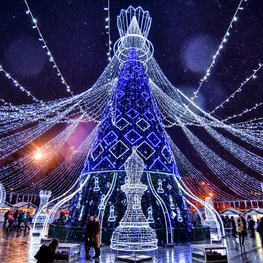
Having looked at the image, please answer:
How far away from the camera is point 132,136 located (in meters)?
11.0

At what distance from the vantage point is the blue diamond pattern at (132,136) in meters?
10.9

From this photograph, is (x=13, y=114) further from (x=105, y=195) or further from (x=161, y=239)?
(x=161, y=239)

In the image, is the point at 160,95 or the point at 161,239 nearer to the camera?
the point at 161,239

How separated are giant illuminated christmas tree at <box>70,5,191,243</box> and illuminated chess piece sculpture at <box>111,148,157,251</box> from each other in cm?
174

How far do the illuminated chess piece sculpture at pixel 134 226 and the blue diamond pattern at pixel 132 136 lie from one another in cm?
311

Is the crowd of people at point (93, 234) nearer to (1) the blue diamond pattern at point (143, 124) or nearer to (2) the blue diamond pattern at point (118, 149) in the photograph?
(2) the blue diamond pattern at point (118, 149)

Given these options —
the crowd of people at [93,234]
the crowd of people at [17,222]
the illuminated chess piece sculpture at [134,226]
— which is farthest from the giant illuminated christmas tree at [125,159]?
the crowd of people at [17,222]

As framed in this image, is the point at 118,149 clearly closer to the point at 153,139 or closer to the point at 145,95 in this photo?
the point at 153,139

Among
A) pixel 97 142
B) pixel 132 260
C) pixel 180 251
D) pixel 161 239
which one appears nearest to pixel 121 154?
pixel 97 142

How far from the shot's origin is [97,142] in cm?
1138

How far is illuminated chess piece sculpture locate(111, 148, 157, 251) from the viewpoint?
718cm

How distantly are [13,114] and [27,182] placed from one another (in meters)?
24.7

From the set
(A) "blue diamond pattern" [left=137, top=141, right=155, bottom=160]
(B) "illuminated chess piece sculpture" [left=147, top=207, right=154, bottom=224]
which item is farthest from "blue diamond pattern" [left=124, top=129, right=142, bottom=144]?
(B) "illuminated chess piece sculpture" [left=147, top=207, right=154, bottom=224]

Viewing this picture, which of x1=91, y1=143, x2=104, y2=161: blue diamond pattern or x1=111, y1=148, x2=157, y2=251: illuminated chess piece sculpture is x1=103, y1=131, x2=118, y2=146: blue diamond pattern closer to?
x1=91, y1=143, x2=104, y2=161: blue diamond pattern
